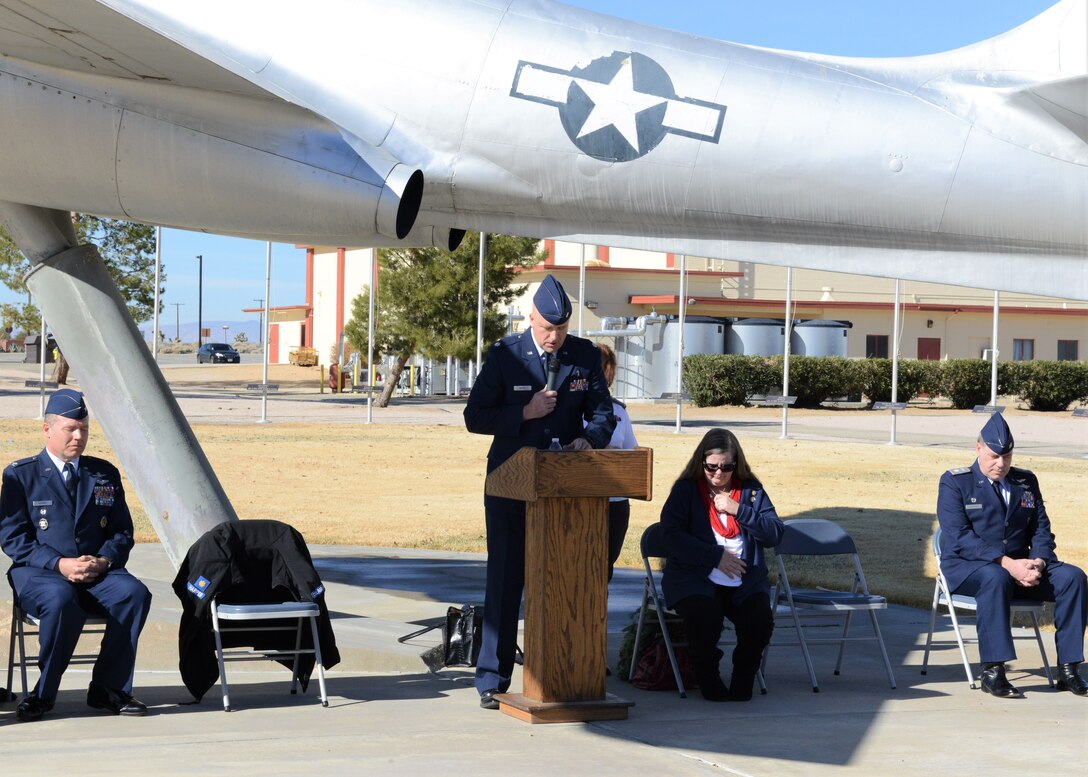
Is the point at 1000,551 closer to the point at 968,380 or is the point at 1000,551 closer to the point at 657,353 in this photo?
the point at 657,353

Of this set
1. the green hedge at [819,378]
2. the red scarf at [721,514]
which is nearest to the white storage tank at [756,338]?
the green hedge at [819,378]

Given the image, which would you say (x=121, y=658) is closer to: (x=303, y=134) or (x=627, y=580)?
(x=303, y=134)

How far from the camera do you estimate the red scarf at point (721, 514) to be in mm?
6568

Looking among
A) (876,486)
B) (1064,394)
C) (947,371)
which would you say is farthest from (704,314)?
(876,486)

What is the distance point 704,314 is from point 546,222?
43.3 metres

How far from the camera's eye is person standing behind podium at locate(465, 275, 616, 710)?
609cm

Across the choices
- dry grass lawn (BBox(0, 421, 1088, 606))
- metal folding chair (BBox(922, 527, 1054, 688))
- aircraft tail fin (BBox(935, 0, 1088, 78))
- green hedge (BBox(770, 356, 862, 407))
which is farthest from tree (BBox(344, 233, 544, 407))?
aircraft tail fin (BBox(935, 0, 1088, 78))

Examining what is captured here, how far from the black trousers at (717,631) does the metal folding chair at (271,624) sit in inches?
68.2

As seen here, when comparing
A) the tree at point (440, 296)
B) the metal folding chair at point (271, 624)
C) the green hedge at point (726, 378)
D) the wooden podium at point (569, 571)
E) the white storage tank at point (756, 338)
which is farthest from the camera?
the white storage tank at point (756, 338)

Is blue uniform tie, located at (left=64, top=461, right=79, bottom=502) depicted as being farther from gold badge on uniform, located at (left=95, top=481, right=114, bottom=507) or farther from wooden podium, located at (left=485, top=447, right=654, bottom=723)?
wooden podium, located at (left=485, top=447, right=654, bottom=723)

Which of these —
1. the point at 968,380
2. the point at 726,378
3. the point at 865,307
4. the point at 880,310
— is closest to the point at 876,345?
the point at 880,310

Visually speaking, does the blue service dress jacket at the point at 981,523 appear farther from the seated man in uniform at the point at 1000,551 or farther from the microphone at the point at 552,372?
the microphone at the point at 552,372

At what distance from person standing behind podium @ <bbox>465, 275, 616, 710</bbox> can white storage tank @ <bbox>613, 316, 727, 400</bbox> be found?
34327 mm

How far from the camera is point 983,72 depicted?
645cm
